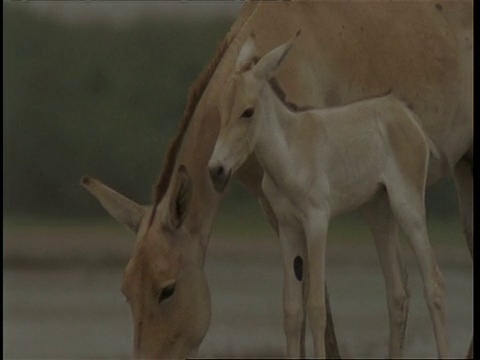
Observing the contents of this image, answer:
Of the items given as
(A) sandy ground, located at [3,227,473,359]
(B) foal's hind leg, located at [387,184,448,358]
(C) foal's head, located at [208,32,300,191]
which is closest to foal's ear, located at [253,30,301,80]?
(C) foal's head, located at [208,32,300,191]

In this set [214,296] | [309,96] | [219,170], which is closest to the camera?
[219,170]

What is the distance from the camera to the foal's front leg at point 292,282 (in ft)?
4.98

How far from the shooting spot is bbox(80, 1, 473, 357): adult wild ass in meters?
1.51

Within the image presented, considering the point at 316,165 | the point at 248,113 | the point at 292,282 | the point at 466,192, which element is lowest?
the point at 466,192

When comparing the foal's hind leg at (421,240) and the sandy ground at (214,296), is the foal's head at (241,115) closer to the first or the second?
the foal's hind leg at (421,240)

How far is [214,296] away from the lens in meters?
1.76

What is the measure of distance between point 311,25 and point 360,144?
269mm

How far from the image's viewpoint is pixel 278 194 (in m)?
1.49

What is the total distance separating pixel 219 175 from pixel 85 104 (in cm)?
46

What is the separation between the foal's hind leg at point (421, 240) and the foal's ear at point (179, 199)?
0.28 meters

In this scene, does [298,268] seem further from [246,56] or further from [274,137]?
[246,56]

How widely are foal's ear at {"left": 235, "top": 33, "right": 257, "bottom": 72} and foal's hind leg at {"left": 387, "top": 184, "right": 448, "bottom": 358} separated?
267 millimetres

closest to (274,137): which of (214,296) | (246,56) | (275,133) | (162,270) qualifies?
(275,133)

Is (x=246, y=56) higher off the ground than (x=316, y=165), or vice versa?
(x=246, y=56)
